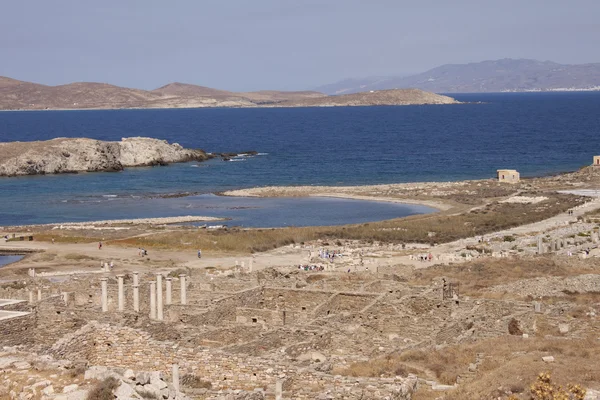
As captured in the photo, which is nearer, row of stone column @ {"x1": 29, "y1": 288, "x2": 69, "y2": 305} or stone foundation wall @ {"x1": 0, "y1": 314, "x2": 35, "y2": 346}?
stone foundation wall @ {"x1": 0, "y1": 314, "x2": 35, "y2": 346}

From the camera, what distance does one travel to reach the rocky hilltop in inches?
5103

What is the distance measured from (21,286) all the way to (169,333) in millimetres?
15806

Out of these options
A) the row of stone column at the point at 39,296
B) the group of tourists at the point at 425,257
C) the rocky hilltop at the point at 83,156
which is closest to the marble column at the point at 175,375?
the row of stone column at the point at 39,296

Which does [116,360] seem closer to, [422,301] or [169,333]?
[169,333]

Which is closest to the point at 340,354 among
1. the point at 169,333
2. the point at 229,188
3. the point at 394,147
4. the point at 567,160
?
the point at 169,333

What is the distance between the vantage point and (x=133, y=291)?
1268 inches

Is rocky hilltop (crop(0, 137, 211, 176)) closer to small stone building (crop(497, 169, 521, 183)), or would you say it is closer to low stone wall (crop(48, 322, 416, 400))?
small stone building (crop(497, 169, 521, 183))

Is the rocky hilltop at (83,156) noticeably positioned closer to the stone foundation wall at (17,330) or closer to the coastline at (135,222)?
the coastline at (135,222)

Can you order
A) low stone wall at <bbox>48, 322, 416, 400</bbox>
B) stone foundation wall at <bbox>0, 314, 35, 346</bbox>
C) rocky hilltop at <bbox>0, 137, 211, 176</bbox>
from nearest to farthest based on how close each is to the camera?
low stone wall at <bbox>48, 322, 416, 400</bbox>
stone foundation wall at <bbox>0, 314, 35, 346</bbox>
rocky hilltop at <bbox>0, 137, 211, 176</bbox>

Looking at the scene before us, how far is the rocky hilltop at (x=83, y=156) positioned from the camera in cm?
12962

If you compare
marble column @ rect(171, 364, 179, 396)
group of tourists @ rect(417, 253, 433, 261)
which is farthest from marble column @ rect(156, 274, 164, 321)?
group of tourists @ rect(417, 253, 433, 261)

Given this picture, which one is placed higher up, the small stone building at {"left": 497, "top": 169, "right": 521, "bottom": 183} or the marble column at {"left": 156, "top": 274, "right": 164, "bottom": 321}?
the marble column at {"left": 156, "top": 274, "right": 164, "bottom": 321}

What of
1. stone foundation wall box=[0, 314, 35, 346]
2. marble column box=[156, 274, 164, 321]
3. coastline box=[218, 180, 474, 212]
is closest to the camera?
stone foundation wall box=[0, 314, 35, 346]

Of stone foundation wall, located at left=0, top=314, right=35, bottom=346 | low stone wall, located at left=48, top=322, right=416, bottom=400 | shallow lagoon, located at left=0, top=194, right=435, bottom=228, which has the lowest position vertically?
shallow lagoon, located at left=0, top=194, right=435, bottom=228
